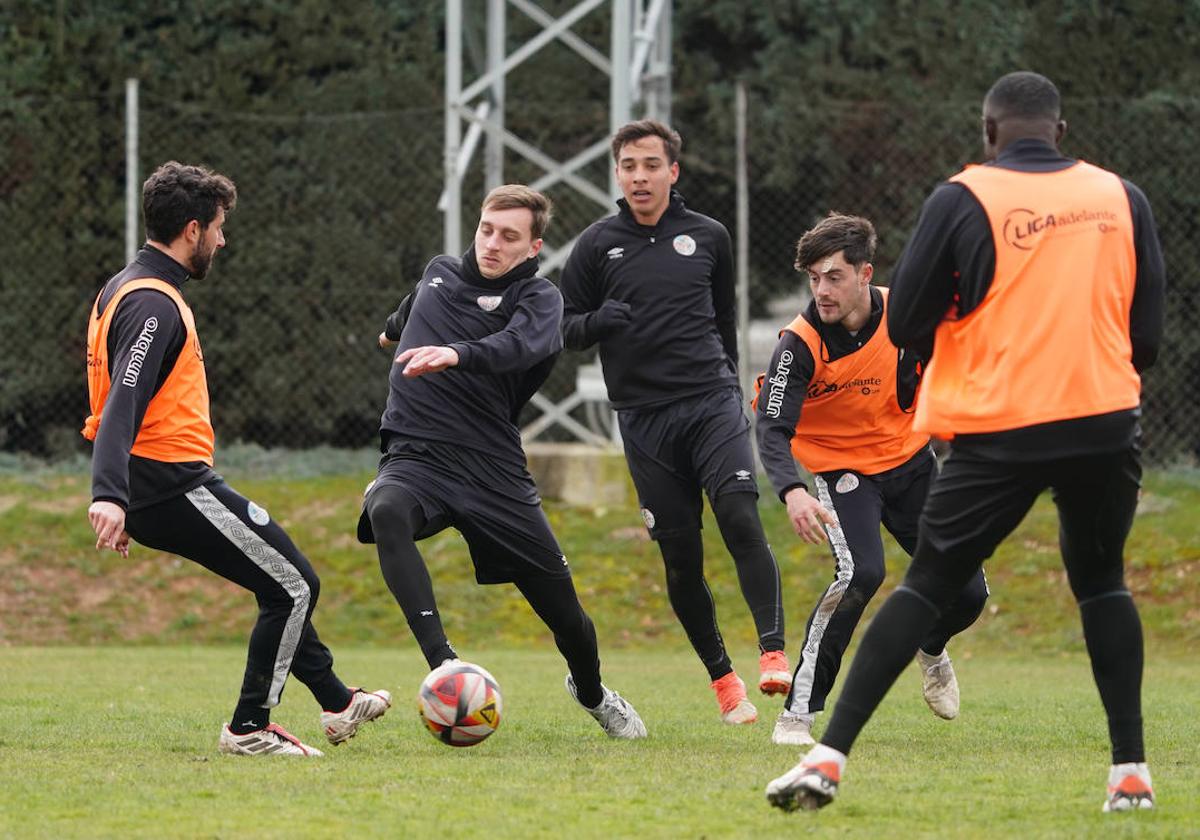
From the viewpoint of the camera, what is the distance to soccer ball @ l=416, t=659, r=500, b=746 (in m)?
6.17

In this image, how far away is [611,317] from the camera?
318 inches

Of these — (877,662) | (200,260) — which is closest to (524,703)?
(200,260)

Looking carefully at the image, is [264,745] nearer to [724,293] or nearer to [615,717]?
[615,717]

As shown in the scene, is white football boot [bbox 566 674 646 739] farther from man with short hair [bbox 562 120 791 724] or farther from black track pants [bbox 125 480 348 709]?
black track pants [bbox 125 480 348 709]

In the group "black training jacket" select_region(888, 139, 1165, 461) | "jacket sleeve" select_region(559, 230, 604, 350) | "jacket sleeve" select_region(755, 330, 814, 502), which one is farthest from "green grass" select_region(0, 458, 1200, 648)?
"black training jacket" select_region(888, 139, 1165, 461)

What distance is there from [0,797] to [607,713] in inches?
102

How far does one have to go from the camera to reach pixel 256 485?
15609 millimetres

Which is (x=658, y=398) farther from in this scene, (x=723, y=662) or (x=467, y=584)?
(x=467, y=584)

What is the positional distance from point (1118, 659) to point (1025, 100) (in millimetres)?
1606

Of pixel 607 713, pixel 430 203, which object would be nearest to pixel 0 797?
pixel 607 713

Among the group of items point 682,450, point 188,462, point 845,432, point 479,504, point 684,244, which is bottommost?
point 682,450

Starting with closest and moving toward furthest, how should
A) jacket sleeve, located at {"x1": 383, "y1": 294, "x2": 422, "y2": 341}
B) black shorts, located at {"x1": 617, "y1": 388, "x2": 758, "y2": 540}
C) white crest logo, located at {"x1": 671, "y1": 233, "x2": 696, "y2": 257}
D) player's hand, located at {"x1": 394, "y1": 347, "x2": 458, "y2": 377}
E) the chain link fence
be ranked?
player's hand, located at {"x1": 394, "y1": 347, "x2": 458, "y2": 377}
jacket sleeve, located at {"x1": 383, "y1": 294, "x2": 422, "y2": 341}
black shorts, located at {"x1": 617, "y1": 388, "x2": 758, "y2": 540}
white crest logo, located at {"x1": 671, "y1": 233, "x2": 696, "y2": 257}
the chain link fence

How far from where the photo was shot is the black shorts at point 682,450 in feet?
26.5

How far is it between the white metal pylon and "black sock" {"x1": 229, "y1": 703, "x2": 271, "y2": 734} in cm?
722
